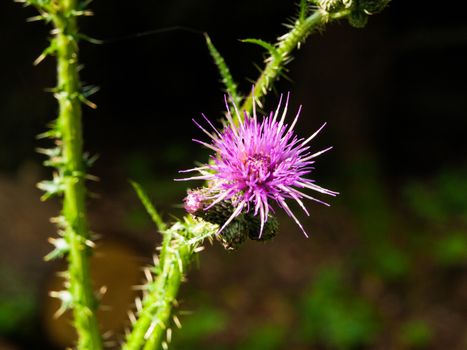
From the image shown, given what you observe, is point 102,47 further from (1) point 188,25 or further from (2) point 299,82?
(2) point 299,82

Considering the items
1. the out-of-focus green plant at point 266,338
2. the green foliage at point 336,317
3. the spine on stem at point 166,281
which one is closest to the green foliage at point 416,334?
the green foliage at point 336,317

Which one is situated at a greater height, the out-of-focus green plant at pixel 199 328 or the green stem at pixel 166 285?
the out-of-focus green plant at pixel 199 328

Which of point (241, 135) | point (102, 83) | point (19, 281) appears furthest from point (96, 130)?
point (241, 135)

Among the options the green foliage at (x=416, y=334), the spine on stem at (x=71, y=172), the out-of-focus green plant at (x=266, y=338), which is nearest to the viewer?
the spine on stem at (x=71, y=172)

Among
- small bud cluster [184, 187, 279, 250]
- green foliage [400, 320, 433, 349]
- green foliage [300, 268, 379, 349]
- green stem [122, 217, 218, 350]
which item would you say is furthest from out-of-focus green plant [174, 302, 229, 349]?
small bud cluster [184, 187, 279, 250]

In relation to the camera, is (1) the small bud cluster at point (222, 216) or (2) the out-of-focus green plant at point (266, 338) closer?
(1) the small bud cluster at point (222, 216)

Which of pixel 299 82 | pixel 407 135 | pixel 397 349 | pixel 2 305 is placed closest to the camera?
pixel 2 305

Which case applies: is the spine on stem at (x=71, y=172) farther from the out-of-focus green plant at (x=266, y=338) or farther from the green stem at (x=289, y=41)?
the out-of-focus green plant at (x=266, y=338)
